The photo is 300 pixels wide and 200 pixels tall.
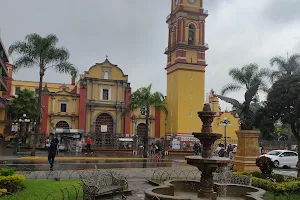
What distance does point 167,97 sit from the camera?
1864 inches

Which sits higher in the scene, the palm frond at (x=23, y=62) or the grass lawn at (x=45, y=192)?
the palm frond at (x=23, y=62)

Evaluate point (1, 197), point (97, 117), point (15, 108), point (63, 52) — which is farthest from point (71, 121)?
point (1, 197)

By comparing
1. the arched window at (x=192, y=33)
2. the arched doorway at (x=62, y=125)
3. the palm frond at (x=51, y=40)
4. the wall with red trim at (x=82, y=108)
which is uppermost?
the arched window at (x=192, y=33)

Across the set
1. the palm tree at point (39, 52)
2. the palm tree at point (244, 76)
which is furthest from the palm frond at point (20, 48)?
the palm tree at point (244, 76)

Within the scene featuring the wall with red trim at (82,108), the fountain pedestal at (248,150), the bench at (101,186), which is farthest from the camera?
the wall with red trim at (82,108)

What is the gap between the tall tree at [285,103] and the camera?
19.2 metres

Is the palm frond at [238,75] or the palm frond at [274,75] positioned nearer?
the palm frond at [274,75]

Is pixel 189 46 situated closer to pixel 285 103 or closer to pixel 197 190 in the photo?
pixel 285 103

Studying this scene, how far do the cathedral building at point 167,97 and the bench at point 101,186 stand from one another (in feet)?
102

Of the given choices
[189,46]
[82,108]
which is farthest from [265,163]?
[82,108]

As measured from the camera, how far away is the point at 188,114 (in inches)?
1715

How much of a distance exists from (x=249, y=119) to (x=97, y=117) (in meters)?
29.6

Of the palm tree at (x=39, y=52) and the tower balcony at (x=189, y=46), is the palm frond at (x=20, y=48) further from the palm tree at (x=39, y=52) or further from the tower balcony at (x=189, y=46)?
the tower balcony at (x=189, y=46)

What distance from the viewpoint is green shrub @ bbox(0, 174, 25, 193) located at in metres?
9.37
